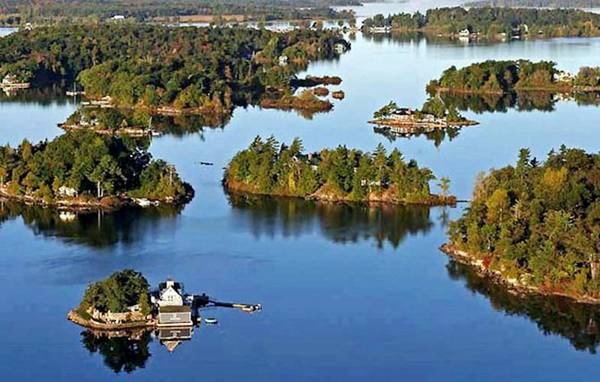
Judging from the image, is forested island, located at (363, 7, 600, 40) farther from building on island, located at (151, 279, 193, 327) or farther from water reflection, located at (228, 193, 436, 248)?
building on island, located at (151, 279, 193, 327)

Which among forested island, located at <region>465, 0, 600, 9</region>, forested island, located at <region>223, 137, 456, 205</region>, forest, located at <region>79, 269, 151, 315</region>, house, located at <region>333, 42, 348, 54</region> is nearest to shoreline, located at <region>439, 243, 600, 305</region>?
forested island, located at <region>223, 137, 456, 205</region>

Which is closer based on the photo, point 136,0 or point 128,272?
point 128,272

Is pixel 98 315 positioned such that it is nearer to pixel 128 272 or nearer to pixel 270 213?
pixel 128 272

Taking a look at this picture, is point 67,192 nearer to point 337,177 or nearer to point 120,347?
point 337,177

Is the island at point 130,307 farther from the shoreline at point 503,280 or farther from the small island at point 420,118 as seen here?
the small island at point 420,118

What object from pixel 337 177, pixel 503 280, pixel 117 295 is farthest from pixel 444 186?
pixel 117 295

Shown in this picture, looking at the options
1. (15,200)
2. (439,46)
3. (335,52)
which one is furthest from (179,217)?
(439,46)
